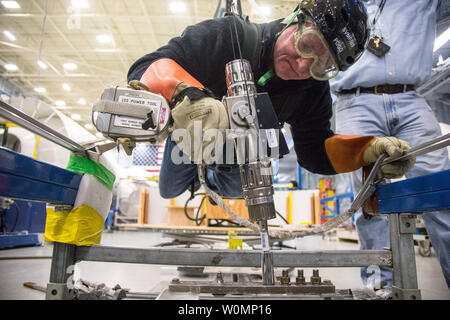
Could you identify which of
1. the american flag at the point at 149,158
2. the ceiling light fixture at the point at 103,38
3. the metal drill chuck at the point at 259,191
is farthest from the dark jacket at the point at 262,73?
the ceiling light fixture at the point at 103,38

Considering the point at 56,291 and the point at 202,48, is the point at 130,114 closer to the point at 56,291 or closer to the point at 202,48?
the point at 202,48

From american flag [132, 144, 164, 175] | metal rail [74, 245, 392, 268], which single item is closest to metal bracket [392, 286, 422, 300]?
metal rail [74, 245, 392, 268]

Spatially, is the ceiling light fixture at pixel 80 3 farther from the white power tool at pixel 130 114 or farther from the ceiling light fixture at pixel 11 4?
the white power tool at pixel 130 114

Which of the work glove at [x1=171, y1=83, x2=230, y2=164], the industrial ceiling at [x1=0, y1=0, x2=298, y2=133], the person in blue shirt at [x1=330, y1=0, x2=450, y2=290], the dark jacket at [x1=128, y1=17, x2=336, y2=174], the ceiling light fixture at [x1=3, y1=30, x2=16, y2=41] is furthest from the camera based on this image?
the ceiling light fixture at [x1=3, y1=30, x2=16, y2=41]

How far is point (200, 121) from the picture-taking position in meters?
0.71

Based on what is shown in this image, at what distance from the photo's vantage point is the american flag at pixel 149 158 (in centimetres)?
558

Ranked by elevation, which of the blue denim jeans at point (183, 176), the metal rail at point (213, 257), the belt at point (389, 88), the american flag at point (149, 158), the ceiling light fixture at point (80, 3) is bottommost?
the metal rail at point (213, 257)

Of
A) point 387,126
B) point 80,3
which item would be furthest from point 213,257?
point 80,3

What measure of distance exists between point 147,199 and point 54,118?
1.96 m

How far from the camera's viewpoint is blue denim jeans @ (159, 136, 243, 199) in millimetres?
1399

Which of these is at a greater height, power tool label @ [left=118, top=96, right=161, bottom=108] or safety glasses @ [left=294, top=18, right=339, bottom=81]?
safety glasses @ [left=294, top=18, right=339, bottom=81]

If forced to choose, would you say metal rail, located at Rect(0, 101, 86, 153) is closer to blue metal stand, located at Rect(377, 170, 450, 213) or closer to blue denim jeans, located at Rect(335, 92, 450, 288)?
blue metal stand, located at Rect(377, 170, 450, 213)

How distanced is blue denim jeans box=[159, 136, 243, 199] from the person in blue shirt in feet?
2.29

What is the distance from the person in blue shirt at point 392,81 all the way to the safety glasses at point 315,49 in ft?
2.13
